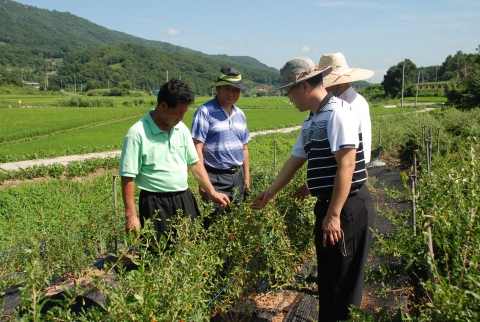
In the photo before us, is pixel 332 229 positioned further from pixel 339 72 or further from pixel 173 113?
pixel 339 72

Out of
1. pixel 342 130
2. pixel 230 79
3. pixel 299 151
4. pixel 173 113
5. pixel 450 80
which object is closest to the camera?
pixel 342 130

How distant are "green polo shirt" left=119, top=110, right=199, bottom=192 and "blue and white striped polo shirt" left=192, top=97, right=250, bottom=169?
1.67ft

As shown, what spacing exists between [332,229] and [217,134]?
166cm

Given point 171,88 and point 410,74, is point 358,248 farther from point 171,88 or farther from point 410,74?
point 410,74

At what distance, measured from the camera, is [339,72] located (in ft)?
11.7

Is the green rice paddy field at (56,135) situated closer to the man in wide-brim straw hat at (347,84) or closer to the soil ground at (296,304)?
the man in wide-brim straw hat at (347,84)

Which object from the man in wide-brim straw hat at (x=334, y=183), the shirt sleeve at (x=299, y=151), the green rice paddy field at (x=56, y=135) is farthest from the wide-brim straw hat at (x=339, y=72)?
the green rice paddy field at (x=56, y=135)

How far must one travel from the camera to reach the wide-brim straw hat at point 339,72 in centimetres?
346

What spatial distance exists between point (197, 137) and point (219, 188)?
1.61ft

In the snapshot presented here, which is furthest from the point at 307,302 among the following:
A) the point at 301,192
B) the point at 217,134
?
the point at 217,134

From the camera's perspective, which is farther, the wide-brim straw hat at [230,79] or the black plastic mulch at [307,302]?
the wide-brim straw hat at [230,79]

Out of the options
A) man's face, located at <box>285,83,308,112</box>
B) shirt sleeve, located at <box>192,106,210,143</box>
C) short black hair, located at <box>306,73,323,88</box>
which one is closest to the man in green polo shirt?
shirt sleeve, located at <box>192,106,210,143</box>

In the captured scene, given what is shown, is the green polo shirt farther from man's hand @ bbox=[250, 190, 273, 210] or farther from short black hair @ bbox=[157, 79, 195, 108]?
man's hand @ bbox=[250, 190, 273, 210]

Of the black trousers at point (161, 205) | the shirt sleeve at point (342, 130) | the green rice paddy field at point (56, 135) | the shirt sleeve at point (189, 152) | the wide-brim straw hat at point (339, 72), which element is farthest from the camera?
the green rice paddy field at point (56, 135)
